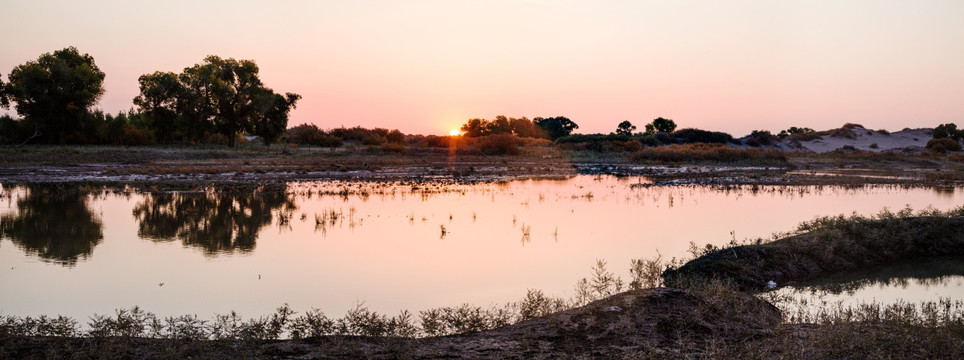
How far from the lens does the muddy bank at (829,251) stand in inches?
464

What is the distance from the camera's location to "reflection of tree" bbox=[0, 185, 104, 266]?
14125 mm

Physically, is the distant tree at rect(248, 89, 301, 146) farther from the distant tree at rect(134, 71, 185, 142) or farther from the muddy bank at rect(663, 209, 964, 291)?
the muddy bank at rect(663, 209, 964, 291)

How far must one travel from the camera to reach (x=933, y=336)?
23.1 feet

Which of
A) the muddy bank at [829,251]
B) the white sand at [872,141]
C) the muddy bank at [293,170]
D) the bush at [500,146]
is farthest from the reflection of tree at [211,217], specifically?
the white sand at [872,141]

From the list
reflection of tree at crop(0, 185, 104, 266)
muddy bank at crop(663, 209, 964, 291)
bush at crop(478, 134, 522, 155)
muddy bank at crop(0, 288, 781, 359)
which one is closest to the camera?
muddy bank at crop(0, 288, 781, 359)

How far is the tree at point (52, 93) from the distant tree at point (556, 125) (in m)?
83.4

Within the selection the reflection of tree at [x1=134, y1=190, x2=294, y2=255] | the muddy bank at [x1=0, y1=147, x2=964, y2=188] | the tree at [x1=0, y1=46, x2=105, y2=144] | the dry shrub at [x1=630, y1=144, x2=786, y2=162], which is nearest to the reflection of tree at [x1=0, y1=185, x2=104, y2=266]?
the reflection of tree at [x1=134, y1=190, x2=294, y2=255]

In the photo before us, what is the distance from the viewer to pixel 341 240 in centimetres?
1557

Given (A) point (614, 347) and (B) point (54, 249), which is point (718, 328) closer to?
(A) point (614, 347)

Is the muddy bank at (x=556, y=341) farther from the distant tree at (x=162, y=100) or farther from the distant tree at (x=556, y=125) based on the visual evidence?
the distant tree at (x=556, y=125)

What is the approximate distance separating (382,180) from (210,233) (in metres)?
17.4

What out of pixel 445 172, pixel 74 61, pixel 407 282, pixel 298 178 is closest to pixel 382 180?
pixel 298 178

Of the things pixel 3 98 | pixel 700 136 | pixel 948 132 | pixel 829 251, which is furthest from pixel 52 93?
pixel 948 132

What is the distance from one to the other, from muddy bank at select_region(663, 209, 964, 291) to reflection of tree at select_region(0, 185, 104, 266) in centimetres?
1151
